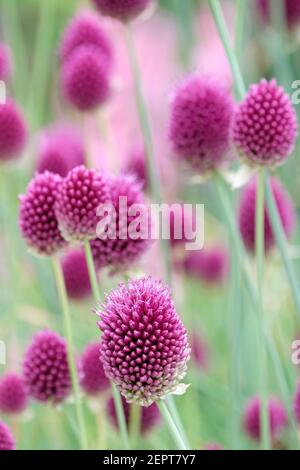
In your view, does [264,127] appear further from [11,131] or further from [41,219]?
[11,131]

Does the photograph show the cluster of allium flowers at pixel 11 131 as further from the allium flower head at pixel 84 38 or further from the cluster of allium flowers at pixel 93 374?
the cluster of allium flowers at pixel 93 374

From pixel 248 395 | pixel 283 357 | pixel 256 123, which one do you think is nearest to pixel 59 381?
pixel 256 123

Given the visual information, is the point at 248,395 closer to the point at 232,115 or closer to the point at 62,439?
the point at 62,439

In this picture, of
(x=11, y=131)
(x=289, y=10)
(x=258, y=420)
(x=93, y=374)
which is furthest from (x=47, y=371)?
(x=289, y=10)

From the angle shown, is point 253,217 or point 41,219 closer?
point 41,219

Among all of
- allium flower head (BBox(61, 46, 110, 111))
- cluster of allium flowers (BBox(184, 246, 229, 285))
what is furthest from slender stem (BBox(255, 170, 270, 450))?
cluster of allium flowers (BBox(184, 246, 229, 285))

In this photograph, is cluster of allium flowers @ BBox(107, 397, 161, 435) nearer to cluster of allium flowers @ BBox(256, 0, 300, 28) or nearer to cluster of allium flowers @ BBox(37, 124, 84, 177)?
cluster of allium flowers @ BBox(37, 124, 84, 177)

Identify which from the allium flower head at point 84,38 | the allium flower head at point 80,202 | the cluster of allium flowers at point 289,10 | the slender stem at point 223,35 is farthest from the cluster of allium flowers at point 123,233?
the cluster of allium flowers at point 289,10
